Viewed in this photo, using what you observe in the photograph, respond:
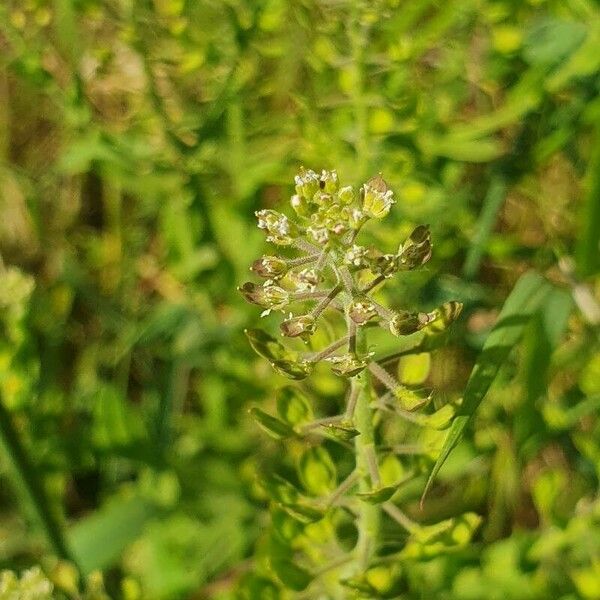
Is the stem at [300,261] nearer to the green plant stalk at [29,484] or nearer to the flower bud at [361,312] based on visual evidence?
the flower bud at [361,312]

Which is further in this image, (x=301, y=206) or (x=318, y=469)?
(x=318, y=469)

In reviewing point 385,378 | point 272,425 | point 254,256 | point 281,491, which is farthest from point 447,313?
point 254,256

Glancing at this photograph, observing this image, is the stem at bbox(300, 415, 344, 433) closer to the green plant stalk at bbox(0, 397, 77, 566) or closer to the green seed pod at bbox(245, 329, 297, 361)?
the green seed pod at bbox(245, 329, 297, 361)

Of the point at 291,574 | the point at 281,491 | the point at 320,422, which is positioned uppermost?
the point at 320,422

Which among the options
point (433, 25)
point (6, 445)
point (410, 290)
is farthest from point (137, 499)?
point (433, 25)

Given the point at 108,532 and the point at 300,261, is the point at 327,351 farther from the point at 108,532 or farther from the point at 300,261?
the point at 108,532

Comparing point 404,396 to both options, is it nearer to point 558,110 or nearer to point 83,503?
point 558,110
